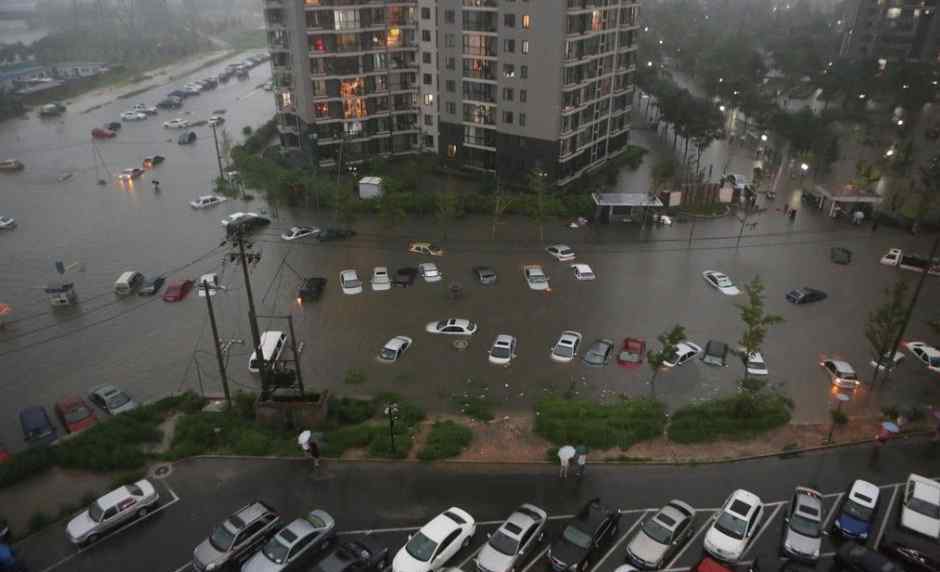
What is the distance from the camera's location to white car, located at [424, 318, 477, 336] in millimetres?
→ 34562

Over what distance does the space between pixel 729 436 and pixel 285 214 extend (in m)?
38.5

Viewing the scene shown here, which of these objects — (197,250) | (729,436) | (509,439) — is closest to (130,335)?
(197,250)

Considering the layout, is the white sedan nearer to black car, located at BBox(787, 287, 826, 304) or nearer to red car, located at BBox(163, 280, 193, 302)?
red car, located at BBox(163, 280, 193, 302)

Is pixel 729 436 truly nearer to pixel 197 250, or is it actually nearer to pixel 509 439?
pixel 509 439

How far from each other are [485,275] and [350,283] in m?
8.70

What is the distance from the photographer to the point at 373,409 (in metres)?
28.0

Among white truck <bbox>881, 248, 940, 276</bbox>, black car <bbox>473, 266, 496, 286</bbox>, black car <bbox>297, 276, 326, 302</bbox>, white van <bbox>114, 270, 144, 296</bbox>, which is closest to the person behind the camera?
black car <bbox>297, 276, 326, 302</bbox>

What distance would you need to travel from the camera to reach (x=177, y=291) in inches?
1496

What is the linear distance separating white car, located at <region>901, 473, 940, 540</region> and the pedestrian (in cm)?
1148

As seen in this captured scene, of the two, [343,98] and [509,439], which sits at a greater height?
[343,98]

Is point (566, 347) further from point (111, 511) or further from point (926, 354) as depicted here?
point (111, 511)

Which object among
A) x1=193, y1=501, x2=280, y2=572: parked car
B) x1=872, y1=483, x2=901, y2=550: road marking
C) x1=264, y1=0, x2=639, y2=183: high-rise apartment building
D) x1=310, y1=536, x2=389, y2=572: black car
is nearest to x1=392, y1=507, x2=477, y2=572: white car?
x1=310, y1=536, x2=389, y2=572: black car

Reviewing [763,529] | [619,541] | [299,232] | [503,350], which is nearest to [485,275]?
[503,350]

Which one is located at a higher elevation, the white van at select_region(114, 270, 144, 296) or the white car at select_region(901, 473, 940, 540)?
the white van at select_region(114, 270, 144, 296)
